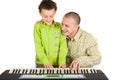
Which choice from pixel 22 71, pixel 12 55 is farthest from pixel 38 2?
pixel 22 71

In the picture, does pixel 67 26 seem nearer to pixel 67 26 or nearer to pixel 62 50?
pixel 67 26

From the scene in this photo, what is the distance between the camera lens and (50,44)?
2180 millimetres

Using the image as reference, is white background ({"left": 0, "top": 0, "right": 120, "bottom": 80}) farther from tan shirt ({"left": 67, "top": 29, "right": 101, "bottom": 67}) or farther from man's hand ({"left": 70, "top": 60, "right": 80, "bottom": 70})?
man's hand ({"left": 70, "top": 60, "right": 80, "bottom": 70})

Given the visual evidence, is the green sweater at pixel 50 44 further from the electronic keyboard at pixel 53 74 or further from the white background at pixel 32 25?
the electronic keyboard at pixel 53 74

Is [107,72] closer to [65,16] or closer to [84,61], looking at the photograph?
[84,61]

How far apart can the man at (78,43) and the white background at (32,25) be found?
42mm

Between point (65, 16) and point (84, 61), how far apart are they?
0.87 ft

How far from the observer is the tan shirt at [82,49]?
2219mm

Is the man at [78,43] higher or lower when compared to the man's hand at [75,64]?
higher

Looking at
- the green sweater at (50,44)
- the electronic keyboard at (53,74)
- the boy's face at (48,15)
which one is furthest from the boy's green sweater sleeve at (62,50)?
the electronic keyboard at (53,74)

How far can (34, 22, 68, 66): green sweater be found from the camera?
7.14ft

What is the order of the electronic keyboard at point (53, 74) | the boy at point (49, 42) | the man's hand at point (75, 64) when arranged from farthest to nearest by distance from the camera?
1. the boy at point (49, 42)
2. the man's hand at point (75, 64)
3. the electronic keyboard at point (53, 74)

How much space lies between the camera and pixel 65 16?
2207 mm

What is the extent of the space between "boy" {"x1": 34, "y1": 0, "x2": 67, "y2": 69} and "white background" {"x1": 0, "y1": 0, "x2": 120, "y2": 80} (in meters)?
0.06
